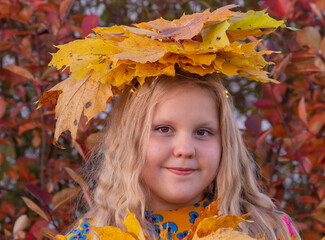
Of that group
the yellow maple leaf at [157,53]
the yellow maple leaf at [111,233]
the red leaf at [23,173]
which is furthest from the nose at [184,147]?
the red leaf at [23,173]

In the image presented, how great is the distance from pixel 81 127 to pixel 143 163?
1.18ft

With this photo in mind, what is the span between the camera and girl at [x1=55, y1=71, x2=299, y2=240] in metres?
1.77

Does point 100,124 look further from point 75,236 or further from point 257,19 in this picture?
point 257,19

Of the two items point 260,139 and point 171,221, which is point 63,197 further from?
point 260,139

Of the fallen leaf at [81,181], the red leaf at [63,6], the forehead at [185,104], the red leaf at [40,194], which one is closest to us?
the forehead at [185,104]

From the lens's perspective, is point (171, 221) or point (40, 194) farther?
point (40, 194)

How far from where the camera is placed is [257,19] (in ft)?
5.45

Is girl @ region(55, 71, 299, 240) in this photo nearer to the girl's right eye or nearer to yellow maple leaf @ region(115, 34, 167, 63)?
the girl's right eye

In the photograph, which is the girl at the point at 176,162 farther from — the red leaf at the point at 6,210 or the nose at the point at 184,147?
the red leaf at the point at 6,210

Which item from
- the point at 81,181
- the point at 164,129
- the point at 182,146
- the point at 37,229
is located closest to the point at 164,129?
the point at 164,129

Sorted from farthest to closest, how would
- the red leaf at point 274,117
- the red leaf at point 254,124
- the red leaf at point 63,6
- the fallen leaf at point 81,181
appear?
the red leaf at point 274,117
the red leaf at point 254,124
the red leaf at point 63,6
the fallen leaf at point 81,181

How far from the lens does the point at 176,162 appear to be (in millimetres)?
1746

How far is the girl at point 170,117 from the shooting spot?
1632mm

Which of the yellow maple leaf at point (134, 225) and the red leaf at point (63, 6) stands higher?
the red leaf at point (63, 6)
